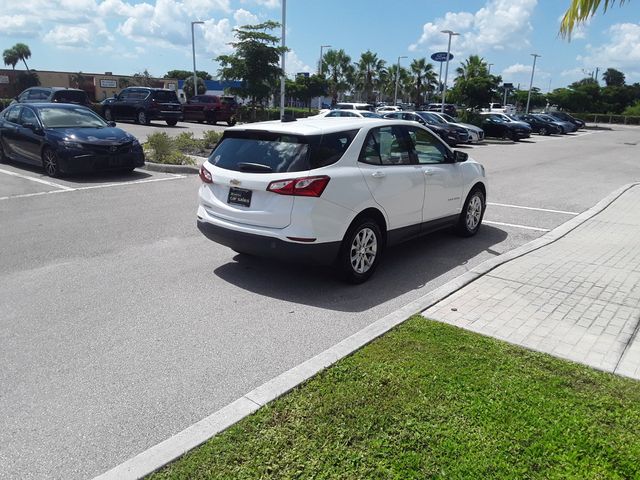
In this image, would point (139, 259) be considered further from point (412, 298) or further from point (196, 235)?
point (412, 298)

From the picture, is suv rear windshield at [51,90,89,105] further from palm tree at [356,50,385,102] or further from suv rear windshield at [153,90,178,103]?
palm tree at [356,50,385,102]

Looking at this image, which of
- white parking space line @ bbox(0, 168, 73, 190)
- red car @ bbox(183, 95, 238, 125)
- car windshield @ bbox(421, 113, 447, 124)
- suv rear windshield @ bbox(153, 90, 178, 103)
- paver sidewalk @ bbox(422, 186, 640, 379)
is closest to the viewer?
paver sidewalk @ bbox(422, 186, 640, 379)

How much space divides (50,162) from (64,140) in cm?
72

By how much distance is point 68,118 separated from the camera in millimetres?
12320

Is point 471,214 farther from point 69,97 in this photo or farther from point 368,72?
point 368,72

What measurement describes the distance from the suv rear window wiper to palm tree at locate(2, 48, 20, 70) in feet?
294

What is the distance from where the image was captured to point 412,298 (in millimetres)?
5465

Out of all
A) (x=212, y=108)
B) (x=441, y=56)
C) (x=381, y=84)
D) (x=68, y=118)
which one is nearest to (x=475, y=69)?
(x=441, y=56)

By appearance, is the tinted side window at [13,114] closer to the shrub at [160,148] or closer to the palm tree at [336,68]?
the shrub at [160,148]

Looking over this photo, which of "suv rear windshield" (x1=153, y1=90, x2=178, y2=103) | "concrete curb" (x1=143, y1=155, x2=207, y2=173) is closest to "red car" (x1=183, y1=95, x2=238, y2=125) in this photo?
"suv rear windshield" (x1=153, y1=90, x2=178, y2=103)

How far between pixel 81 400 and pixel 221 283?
2.35 metres

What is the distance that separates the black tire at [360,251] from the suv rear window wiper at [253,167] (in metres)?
1.06

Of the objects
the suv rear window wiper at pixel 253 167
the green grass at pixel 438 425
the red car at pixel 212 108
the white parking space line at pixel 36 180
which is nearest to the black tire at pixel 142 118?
the red car at pixel 212 108

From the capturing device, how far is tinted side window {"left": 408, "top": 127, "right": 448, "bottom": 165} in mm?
6578
